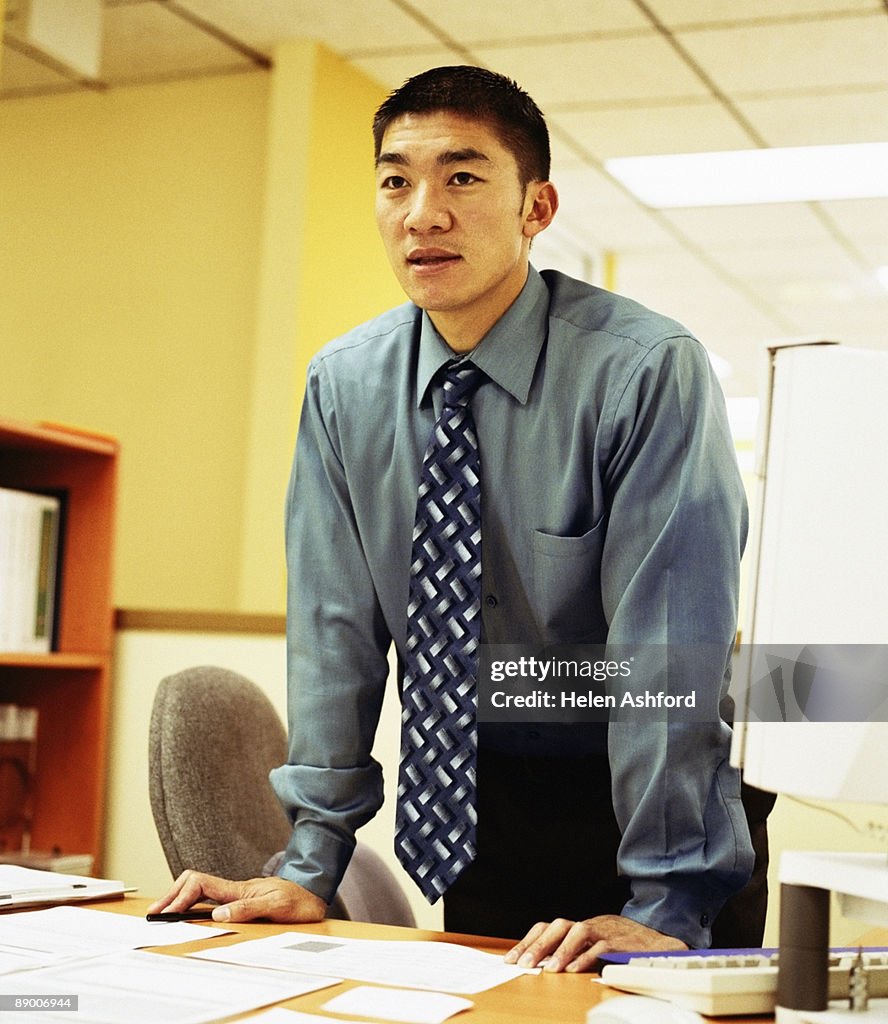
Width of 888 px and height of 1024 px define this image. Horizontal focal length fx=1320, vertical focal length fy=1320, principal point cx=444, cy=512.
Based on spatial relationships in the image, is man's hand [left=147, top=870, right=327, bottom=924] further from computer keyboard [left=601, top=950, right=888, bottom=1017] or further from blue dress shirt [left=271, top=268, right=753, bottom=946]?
computer keyboard [left=601, top=950, right=888, bottom=1017]

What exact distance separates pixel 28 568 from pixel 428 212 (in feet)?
4.90

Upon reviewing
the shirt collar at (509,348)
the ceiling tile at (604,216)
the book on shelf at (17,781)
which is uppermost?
the ceiling tile at (604,216)

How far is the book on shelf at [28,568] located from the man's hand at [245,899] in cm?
135

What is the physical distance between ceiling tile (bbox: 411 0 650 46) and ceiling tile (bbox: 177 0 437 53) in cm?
11

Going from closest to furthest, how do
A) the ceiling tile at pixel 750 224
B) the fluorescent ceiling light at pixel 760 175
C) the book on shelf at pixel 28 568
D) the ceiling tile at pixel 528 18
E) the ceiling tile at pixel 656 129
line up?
the book on shelf at pixel 28 568 → the ceiling tile at pixel 528 18 → the ceiling tile at pixel 656 129 → the fluorescent ceiling light at pixel 760 175 → the ceiling tile at pixel 750 224

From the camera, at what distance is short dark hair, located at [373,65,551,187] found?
54.0 inches

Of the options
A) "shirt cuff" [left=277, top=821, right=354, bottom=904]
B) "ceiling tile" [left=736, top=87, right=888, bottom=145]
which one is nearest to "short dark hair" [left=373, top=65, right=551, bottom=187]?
"shirt cuff" [left=277, top=821, right=354, bottom=904]

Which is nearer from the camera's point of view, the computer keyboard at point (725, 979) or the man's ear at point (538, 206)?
the computer keyboard at point (725, 979)

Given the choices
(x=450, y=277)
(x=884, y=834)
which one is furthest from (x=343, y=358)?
(x=884, y=834)

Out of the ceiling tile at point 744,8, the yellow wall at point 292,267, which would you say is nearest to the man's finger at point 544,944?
the yellow wall at point 292,267

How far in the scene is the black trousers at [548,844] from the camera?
4.65 feet

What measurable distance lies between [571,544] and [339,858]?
0.40 metres

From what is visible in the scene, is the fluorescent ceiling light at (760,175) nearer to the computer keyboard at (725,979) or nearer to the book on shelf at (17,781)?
the book on shelf at (17,781)

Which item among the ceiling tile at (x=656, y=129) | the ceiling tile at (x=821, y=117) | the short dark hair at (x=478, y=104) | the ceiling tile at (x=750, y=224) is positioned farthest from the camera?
the ceiling tile at (x=750, y=224)
